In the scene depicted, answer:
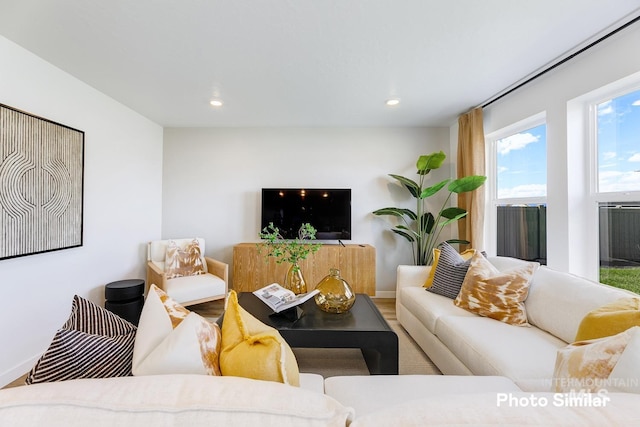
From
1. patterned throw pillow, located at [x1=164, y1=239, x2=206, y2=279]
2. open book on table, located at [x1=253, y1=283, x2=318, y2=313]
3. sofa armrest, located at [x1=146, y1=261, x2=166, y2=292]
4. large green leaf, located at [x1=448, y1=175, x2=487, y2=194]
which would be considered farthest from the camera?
patterned throw pillow, located at [x1=164, y1=239, x2=206, y2=279]

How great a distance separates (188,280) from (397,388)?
258 cm

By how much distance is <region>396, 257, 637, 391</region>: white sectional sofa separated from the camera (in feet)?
4.24

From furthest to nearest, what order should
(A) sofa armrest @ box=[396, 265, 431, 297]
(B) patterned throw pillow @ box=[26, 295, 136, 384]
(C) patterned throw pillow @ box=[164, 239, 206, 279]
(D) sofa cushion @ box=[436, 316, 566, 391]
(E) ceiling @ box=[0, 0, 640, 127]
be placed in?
1. (C) patterned throw pillow @ box=[164, 239, 206, 279]
2. (A) sofa armrest @ box=[396, 265, 431, 297]
3. (E) ceiling @ box=[0, 0, 640, 127]
4. (D) sofa cushion @ box=[436, 316, 566, 391]
5. (B) patterned throw pillow @ box=[26, 295, 136, 384]

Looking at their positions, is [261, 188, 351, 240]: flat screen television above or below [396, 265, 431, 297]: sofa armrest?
above

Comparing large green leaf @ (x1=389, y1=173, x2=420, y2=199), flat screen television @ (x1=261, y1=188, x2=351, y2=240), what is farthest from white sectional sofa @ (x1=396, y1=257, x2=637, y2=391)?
flat screen television @ (x1=261, y1=188, x2=351, y2=240)

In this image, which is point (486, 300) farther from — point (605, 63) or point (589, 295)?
point (605, 63)

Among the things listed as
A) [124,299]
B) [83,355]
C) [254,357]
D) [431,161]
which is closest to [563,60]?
[431,161]

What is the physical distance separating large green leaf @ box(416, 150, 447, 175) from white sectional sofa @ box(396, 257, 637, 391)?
5.17ft

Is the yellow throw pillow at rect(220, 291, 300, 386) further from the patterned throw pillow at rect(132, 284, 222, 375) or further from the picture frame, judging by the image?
the picture frame

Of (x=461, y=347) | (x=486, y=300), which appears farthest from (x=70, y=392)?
(x=486, y=300)

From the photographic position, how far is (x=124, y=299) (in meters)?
2.46

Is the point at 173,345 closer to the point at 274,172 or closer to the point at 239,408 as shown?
the point at 239,408

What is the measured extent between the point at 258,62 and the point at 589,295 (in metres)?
2.66

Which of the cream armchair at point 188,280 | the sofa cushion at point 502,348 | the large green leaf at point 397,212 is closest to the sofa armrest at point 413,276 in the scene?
the sofa cushion at point 502,348
